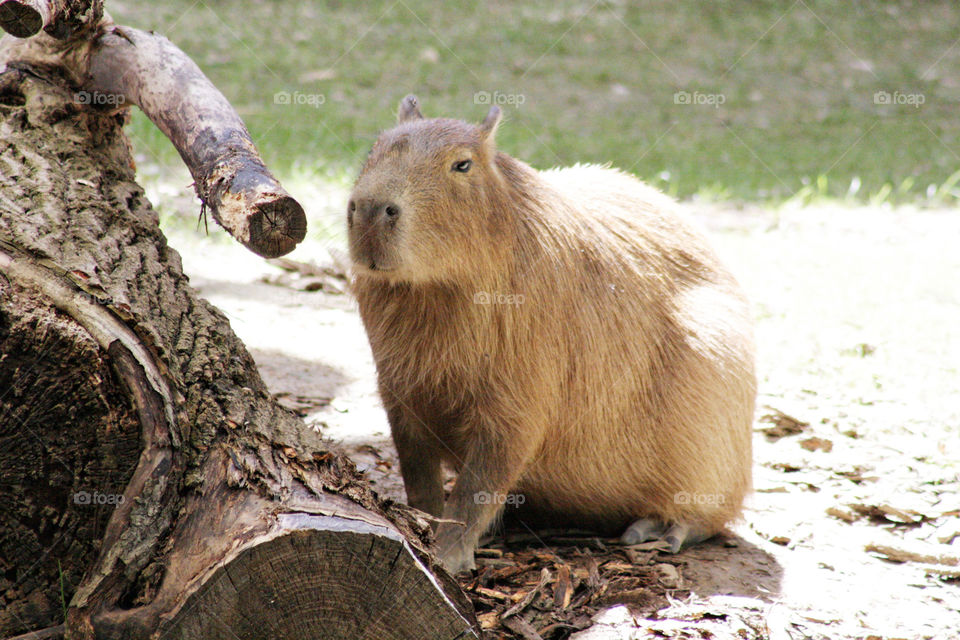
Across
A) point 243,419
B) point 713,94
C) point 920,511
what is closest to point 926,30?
point 713,94

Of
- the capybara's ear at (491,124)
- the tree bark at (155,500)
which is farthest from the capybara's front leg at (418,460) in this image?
the capybara's ear at (491,124)

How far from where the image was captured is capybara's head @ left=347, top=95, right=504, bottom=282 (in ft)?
8.90

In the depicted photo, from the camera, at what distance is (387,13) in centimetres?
1131

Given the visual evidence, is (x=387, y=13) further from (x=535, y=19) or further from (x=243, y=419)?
(x=243, y=419)

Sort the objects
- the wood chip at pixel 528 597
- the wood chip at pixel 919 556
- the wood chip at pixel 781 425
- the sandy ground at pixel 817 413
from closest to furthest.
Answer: the wood chip at pixel 528 597, the sandy ground at pixel 817 413, the wood chip at pixel 919 556, the wood chip at pixel 781 425

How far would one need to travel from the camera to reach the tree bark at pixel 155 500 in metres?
1.92

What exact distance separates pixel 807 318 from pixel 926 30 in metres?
8.56

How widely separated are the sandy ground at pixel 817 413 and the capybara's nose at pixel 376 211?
627mm

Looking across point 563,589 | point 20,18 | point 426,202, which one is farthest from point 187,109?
point 563,589

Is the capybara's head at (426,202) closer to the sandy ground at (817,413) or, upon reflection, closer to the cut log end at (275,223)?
the cut log end at (275,223)

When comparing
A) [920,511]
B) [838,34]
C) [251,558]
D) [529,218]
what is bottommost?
[920,511]

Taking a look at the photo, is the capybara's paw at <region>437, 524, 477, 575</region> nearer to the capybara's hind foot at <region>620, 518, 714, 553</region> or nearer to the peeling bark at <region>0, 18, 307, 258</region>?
the capybara's hind foot at <region>620, 518, 714, 553</region>

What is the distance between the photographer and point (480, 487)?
10.00ft

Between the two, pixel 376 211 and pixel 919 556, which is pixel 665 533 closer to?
pixel 919 556
